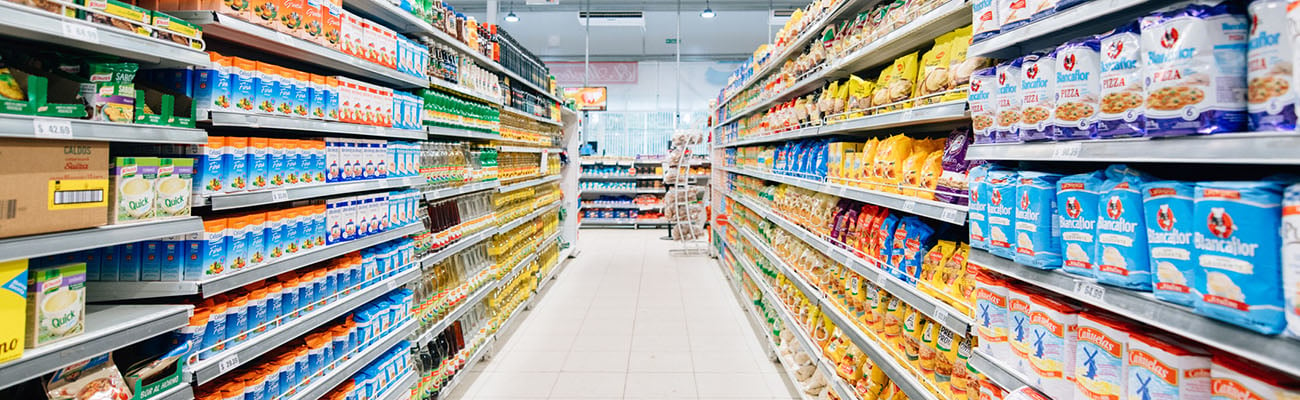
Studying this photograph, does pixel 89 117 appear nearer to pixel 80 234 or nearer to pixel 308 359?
pixel 80 234

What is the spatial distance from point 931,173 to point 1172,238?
3.15 feet

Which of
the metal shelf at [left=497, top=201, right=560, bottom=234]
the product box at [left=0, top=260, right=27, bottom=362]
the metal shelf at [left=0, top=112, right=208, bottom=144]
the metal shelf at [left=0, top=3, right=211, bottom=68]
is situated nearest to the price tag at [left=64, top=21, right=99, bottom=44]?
the metal shelf at [left=0, top=3, right=211, bottom=68]

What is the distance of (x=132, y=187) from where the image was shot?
141 cm

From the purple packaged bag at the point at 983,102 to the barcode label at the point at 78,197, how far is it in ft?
6.94

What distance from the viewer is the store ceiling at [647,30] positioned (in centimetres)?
1145

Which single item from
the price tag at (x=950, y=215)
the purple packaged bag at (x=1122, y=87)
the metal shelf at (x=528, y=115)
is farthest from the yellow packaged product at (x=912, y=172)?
the metal shelf at (x=528, y=115)

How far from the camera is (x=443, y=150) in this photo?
3.38 m

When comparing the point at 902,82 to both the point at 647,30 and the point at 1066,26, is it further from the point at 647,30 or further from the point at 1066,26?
the point at 647,30

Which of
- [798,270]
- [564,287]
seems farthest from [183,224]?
[564,287]

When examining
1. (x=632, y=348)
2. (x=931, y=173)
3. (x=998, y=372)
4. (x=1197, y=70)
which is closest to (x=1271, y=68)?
(x=1197, y=70)

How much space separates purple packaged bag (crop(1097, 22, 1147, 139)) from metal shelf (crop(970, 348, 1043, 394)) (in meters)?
0.58

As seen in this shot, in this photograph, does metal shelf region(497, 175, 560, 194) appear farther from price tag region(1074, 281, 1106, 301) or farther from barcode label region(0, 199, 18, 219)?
price tag region(1074, 281, 1106, 301)

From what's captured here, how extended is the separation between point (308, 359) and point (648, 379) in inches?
76.3

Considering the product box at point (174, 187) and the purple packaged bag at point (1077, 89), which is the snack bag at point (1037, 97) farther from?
the product box at point (174, 187)
